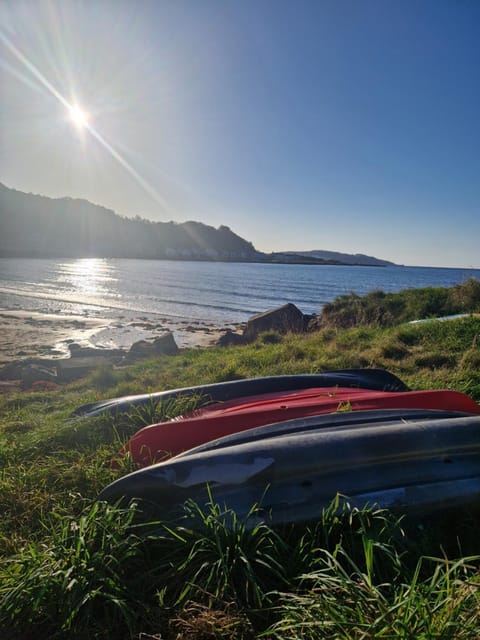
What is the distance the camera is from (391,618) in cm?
117

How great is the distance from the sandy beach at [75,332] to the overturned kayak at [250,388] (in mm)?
8511

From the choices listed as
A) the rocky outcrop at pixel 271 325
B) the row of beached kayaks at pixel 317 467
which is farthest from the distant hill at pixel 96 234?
the row of beached kayaks at pixel 317 467

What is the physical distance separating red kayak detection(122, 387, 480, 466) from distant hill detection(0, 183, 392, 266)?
10360cm

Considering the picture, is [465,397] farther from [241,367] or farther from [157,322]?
[157,322]

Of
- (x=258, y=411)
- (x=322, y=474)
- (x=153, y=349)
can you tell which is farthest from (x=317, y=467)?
(x=153, y=349)

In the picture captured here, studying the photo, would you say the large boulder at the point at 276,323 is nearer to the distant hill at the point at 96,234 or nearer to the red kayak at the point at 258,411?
the red kayak at the point at 258,411

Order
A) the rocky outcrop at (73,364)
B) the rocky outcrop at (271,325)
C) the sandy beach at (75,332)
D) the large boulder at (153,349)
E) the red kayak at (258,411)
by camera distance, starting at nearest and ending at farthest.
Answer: the red kayak at (258,411), the rocky outcrop at (73,364), the large boulder at (153,349), the sandy beach at (75,332), the rocky outcrop at (271,325)

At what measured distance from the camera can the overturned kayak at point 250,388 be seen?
3685 millimetres

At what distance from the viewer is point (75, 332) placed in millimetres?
15617

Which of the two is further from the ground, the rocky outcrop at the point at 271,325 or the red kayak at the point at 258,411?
the red kayak at the point at 258,411

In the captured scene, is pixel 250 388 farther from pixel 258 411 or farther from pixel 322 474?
pixel 322 474

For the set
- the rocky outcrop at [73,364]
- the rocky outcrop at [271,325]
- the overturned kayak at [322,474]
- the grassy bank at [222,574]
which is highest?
the overturned kayak at [322,474]

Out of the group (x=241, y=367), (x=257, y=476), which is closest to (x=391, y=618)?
(x=257, y=476)

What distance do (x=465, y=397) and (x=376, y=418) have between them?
1.16 meters
